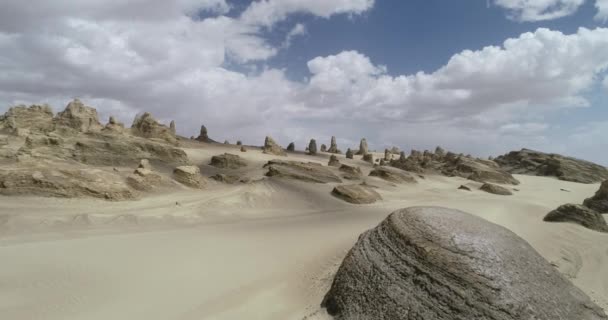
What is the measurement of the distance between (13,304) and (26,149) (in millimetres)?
13409

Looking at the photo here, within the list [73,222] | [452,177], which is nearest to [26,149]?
[73,222]

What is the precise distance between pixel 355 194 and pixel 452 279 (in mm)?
11562

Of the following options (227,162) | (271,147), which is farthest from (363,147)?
(227,162)

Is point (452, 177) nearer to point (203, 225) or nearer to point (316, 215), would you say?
point (316, 215)

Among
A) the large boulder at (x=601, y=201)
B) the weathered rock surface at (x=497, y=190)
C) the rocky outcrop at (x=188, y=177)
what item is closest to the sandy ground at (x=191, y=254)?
the rocky outcrop at (x=188, y=177)

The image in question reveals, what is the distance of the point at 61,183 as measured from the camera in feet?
39.4

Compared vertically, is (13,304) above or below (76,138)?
below

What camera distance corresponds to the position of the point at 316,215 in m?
13.2

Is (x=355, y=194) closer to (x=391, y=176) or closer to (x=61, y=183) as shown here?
(x=391, y=176)

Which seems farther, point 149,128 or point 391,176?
point 149,128

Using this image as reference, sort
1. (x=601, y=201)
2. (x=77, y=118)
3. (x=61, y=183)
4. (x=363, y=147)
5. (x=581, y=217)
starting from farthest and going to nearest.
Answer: (x=363, y=147), (x=77, y=118), (x=601, y=201), (x=61, y=183), (x=581, y=217)

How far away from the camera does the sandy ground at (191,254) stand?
5551 mm

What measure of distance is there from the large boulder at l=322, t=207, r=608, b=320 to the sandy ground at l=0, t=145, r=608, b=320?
104 cm

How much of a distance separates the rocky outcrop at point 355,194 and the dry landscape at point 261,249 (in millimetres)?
68
